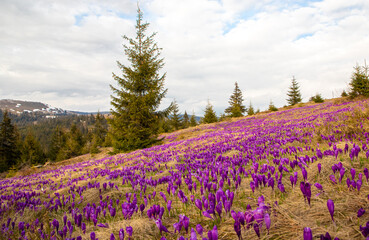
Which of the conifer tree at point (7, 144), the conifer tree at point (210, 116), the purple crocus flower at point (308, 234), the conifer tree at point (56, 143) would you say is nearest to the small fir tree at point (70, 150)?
the conifer tree at point (56, 143)

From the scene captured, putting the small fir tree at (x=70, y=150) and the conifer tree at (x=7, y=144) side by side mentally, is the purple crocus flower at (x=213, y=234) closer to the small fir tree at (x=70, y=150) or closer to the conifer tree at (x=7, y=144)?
the conifer tree at (x=7, y=144)

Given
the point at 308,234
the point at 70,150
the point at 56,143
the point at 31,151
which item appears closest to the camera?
the point at 308,234

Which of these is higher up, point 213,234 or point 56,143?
point 213,234

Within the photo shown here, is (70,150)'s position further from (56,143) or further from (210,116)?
(210,116)

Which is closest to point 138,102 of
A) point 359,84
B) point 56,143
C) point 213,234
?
point 213,234

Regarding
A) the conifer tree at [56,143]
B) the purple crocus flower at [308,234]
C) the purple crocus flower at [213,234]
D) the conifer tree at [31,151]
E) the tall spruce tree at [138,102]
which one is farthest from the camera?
the conifer tree at [56,143]

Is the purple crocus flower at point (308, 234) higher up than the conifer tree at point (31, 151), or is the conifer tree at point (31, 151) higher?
the purple crocus flower at point (308, 234)

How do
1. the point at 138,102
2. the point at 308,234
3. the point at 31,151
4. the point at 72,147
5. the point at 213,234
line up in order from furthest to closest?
the point at 72,147, the point at 31,151, the point at 138,102, the point at 213,234, the point at 308,234

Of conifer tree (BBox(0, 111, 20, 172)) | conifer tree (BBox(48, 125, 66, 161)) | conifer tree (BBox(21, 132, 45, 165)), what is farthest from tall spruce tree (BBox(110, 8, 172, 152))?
conifer tree (BBox(48, 125, 66, 161))

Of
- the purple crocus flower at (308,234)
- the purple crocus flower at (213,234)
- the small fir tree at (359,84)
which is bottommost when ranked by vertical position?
the purple crocus flower at (213,234)

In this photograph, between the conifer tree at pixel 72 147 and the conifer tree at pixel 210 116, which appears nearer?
the conifer tree at pixel 210 116

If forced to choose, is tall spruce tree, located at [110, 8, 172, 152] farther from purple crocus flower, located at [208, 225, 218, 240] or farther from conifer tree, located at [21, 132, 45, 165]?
conifer tree, located at [21, 132, 45, 165]

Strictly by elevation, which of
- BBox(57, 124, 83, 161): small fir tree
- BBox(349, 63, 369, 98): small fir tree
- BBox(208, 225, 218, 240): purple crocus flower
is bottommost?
BBox(57, 124, 83, 161): small fir tree

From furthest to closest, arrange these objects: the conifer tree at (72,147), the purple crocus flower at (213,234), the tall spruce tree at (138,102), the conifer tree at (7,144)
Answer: the conifer tree at (72,147) → the conifer tree at (7,144) → the tall spruce tree at (138,102) → the purple crocus flower at (213,234)
